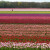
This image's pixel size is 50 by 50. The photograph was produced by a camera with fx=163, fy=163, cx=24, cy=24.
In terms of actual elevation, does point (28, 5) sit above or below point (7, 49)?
below

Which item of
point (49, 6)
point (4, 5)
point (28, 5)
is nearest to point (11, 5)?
point (4, 5)

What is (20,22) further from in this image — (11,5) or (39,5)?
(39,5)

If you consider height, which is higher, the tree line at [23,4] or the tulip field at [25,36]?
the tulip field at [25,36]

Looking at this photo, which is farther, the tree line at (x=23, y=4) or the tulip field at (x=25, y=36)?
the tree line at (x=23, y=4)

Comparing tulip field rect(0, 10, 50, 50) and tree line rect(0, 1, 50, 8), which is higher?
tulip field rect(0, 10, 50, 50)

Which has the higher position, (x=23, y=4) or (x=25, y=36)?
(x=25, y=36)

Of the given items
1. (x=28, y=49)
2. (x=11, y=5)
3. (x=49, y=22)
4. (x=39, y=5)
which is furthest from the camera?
(x=39, y=5)

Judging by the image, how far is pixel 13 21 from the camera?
42.1ft

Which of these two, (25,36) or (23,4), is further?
(23,4)

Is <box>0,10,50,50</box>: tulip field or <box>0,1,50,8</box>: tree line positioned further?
<box>0,1,50,8</box>: tree line

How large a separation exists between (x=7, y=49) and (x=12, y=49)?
0.41 feet

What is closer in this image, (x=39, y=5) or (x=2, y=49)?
(x=2, y=49)

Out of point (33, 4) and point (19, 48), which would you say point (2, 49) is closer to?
point (19, 48)

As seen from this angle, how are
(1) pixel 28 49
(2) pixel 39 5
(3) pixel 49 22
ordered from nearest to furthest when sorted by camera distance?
(1) pixel 28 49
(3) pixel 49 22
(2) pixel 39 5
